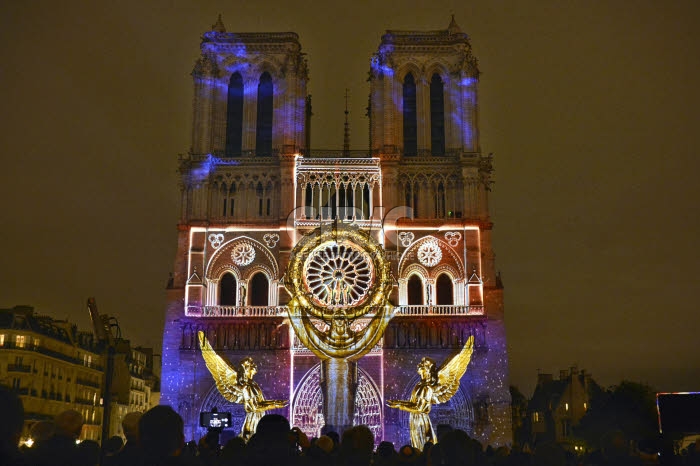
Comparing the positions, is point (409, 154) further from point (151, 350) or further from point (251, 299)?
point (151, 350)

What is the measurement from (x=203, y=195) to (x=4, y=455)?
40.0 m

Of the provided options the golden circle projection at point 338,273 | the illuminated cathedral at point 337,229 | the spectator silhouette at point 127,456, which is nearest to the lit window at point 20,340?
the illuminated cathedral at point 337,229

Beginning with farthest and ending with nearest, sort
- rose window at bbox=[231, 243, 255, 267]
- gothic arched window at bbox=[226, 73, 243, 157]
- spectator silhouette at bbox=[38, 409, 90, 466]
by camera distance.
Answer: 1. gothic arched window at bbox=[226, 73, 243, 157]
2. rose window at bbox=[231, 243, 255, 267]
3. spectator silhouette at bbox=[38, 409, 90, 466]

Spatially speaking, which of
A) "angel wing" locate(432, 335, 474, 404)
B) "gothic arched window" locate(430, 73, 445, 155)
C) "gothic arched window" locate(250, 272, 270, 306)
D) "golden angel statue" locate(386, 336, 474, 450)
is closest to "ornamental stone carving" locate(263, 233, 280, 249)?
"gothic arched window" locate(250, 272, 270, 306)

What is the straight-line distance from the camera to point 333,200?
4766cm

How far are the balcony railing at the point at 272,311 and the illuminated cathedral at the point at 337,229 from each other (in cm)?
8

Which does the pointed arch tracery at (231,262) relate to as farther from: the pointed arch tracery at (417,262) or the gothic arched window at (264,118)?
the pointed arch tracery at (417,262)

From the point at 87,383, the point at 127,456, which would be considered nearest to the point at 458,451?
the point at 127,456

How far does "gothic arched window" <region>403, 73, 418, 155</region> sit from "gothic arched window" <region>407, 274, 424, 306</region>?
707 centimetres

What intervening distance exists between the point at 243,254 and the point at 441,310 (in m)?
10.6

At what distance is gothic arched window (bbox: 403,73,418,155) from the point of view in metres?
47.9

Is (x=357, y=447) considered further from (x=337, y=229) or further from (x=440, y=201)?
(x=440, y=201)

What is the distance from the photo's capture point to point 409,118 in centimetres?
4819

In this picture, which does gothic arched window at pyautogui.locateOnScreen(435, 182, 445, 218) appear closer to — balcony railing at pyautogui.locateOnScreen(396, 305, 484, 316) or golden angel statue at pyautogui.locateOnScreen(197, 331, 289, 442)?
balcony railing at pyautogui.locateOnScreen(396, 305, 484, 316)
